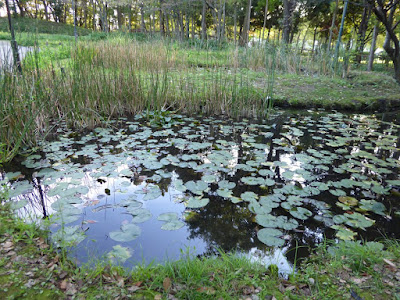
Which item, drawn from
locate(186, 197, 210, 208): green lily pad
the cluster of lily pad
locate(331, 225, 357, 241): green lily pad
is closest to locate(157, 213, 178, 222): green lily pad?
the cluster of lily pad

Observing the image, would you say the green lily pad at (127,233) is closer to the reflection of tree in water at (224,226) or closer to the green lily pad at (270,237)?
the reflection of tree in water at (224,226)

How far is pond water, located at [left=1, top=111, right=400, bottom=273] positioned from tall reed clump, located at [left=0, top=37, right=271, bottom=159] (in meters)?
0.27

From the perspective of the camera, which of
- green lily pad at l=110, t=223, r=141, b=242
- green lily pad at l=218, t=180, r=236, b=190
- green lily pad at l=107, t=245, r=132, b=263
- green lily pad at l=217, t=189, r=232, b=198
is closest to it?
green lily pad at l=107, t=245, r=132, b=263

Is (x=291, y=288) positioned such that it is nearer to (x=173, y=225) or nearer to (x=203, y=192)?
(x=173, y=225)

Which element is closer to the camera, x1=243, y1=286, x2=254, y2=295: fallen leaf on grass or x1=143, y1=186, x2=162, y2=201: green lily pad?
x1=243, y1=286, x2=254, y2=295: fallen leaf on grass

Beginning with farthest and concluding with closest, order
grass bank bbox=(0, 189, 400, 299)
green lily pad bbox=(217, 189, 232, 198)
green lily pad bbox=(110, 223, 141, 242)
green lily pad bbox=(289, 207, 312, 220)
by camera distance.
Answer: green lily pad bbox=(217, 189, 232, 198) → green lily pad bbox=(289, 207, 312, 220) → green lily pad bbox=(110, 223, 141, 242) → grass bank bbox=(0, 189, 400, 299)

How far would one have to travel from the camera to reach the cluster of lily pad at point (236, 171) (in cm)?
169

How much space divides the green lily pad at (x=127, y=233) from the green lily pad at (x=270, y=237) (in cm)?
70

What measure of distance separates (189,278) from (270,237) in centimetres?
58

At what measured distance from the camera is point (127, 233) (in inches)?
58.6

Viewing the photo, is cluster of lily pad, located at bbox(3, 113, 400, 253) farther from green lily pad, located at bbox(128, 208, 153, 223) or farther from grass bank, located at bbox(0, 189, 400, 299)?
grass bank, located at bbox(0, 189, 400, 299)

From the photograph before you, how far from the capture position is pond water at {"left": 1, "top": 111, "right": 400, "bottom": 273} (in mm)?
1511

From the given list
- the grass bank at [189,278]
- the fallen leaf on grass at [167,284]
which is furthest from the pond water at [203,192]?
the fallen leaf on grass at [167,284]

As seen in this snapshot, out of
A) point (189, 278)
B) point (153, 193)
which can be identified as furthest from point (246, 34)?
point (189, 278)
